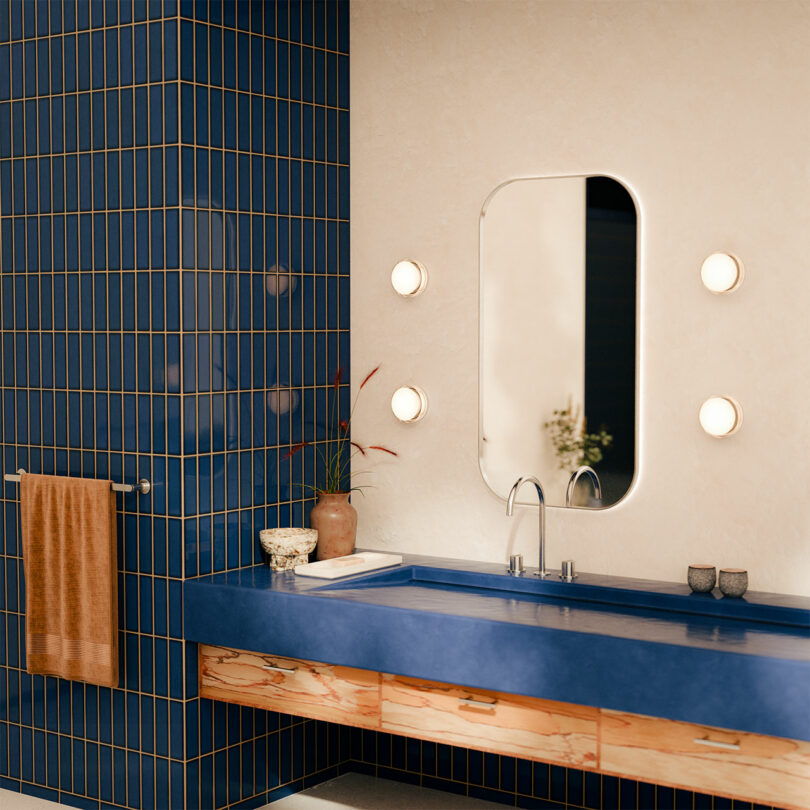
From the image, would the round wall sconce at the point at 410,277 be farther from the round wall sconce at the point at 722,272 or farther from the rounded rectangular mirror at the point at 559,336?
the round wall sconce at the point at 722,272

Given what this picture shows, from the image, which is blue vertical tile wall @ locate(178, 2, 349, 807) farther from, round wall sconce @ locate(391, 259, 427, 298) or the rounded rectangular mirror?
the rounded rectangular mirror

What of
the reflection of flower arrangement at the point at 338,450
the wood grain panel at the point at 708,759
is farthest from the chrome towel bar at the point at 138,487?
the wood grain panel at the point at 708,759

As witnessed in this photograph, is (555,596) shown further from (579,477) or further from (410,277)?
(410,277)

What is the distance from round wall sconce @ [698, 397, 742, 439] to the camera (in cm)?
352

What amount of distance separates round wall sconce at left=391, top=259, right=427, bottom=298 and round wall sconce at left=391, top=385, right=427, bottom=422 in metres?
0.32

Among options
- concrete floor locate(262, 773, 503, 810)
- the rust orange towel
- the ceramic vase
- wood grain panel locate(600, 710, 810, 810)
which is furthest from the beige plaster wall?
the rust orange towel

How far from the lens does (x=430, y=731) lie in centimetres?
338

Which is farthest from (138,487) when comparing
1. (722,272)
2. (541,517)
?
(722,272)

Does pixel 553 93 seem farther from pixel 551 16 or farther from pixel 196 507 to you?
pixel 196 507

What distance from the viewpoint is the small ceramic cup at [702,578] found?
348cm

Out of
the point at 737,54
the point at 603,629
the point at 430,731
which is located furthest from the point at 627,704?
the point at 737,54

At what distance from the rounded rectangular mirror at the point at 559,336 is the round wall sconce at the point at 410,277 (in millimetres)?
225

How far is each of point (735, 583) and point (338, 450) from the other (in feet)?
4.78

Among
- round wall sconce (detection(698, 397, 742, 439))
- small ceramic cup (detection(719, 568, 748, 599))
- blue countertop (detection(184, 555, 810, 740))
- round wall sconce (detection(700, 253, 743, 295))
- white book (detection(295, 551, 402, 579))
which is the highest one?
round wall sconce (detection(700, 253, 743, 295))
